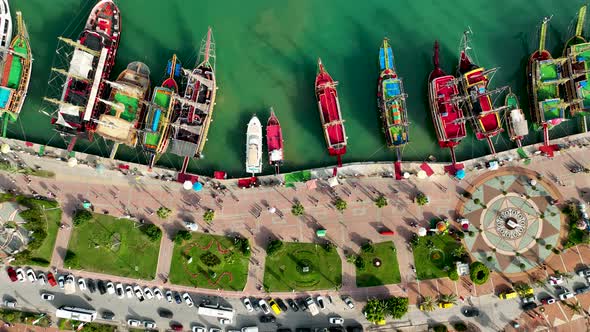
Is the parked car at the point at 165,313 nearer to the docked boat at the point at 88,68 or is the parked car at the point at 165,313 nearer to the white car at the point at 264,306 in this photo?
the white car at the point at 264,306

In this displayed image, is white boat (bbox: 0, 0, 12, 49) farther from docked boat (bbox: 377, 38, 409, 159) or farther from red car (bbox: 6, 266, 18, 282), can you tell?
docked boat (bbox: 377, 38, 409, 159)

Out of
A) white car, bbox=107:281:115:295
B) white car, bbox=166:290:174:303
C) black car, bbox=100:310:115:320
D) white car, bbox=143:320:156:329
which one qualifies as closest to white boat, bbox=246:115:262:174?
white car, bbox=166:290:174:303

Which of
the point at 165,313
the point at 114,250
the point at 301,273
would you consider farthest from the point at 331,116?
the point at 165,313

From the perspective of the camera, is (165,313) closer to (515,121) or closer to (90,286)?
(90,286)

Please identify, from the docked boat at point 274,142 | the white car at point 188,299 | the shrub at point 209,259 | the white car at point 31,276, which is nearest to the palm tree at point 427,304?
the docked boat at point 274,142

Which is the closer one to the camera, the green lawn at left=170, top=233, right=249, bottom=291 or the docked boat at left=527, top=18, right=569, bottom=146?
the docked boat at left=527, top=18, right=569, bottom=146

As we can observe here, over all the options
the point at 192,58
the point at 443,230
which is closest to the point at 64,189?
the point at 192,58
